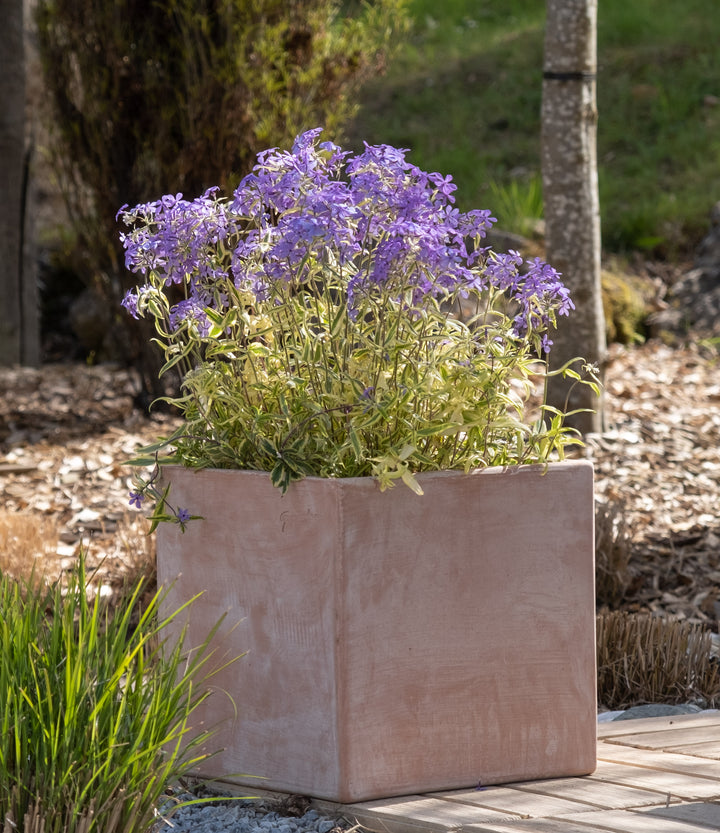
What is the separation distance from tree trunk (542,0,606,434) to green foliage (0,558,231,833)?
338cm

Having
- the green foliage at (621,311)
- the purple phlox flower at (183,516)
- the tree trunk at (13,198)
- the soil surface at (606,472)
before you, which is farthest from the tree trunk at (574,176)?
the tree trunk at (13,198)

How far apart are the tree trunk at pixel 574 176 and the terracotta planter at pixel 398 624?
2.78m

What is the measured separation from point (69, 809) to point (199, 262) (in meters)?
1.04

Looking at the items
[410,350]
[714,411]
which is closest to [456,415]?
[410,350]

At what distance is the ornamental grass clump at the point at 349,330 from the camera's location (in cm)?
189

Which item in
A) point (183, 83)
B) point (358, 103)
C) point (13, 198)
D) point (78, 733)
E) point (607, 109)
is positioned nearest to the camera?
point (78, 733)

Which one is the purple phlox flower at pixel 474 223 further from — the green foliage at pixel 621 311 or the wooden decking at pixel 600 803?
the green foliage at pixel 621 311

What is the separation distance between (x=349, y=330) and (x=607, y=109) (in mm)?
10078

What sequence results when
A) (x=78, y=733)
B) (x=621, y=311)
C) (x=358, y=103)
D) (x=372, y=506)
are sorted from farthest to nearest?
(x=358, y=103)
(x=621, y=311)
(x=372, y=506)
(x=78, y=733)

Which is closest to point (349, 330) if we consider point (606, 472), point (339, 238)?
point (339, 238)

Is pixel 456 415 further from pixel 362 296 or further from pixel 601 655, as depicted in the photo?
pixel 601 655

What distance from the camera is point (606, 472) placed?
4.38 m

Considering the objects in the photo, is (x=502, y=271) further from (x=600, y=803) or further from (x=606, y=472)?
(x=606, y=472)

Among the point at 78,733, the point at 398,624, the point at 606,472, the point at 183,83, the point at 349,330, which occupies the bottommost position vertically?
the point at 78,733
